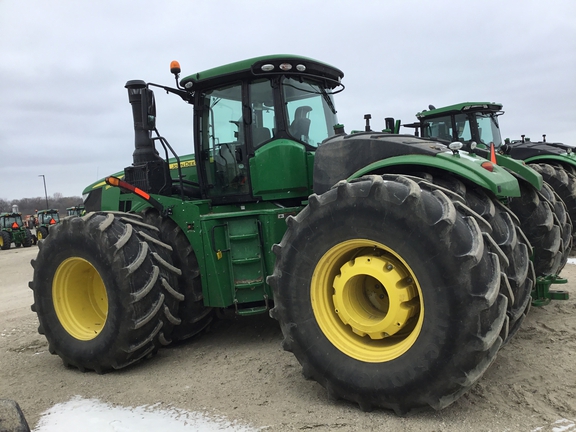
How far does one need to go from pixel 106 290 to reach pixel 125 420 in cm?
135

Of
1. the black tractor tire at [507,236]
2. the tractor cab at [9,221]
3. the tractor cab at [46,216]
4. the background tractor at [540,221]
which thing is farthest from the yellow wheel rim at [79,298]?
the tractor cab at [46,216]

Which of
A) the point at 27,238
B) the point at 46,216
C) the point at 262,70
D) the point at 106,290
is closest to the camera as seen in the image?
the point at 106,290

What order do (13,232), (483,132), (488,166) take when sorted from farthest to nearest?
(13,232), (483,132), (488,166)

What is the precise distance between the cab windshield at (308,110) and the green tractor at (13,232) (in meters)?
24.8

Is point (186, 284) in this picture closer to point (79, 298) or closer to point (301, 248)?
point (79, 298)

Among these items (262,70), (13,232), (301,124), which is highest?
(262,70)

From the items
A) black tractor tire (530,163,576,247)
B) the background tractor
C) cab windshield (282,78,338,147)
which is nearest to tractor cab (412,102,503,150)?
black tractor tire (530,163,576,247)

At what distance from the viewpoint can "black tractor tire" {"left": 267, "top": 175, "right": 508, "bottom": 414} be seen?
284 cm

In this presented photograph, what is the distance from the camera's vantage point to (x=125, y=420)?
3.48 metres

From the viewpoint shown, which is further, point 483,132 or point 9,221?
point 9,221

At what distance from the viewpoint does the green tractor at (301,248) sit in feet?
9.62

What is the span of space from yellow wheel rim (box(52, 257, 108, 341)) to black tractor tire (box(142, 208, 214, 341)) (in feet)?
2.33

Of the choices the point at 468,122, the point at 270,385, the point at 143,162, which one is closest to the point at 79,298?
the point at 143,162

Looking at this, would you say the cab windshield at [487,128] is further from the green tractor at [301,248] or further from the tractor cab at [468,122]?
the green tractor at [301,248]
